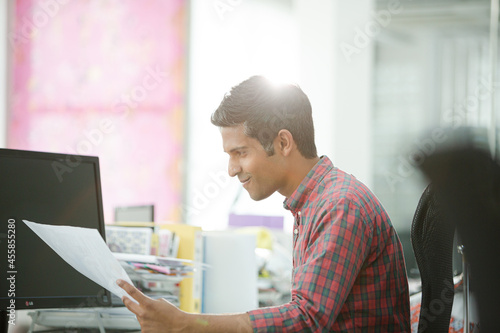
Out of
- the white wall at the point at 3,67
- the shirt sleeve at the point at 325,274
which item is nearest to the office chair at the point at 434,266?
the shirt sleeve at the point at 325,274

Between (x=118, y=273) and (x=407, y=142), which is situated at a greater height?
(x=407, y=142)

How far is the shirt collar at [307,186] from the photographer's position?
132cm

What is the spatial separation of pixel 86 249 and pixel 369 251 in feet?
1.80

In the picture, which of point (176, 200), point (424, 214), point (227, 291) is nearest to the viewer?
point (424, 214)

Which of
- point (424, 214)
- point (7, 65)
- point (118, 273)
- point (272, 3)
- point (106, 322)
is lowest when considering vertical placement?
point (106, 322)

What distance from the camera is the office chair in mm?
1195

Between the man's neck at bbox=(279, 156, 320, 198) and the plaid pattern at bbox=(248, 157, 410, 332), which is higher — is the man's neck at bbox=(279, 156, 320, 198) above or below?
above

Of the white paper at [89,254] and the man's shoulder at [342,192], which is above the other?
the man's shoulder at [342,192]

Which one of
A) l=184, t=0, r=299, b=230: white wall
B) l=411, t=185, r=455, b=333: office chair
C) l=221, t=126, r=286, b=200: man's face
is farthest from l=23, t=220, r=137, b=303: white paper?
l=184, t=0, r=299, b=230: white wall

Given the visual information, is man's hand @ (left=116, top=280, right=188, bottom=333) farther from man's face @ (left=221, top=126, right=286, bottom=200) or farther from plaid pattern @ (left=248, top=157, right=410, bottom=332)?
man's face @ (left=221, top=126, right=286, bottom=200)

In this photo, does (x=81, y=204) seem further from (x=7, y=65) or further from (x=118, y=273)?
(x=7, y=65)

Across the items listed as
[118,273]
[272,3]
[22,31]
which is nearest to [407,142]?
[272,3]

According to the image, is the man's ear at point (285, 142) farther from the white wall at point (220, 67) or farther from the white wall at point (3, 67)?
the white wall at point (3, 67)

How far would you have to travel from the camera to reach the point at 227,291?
1.92 meters
